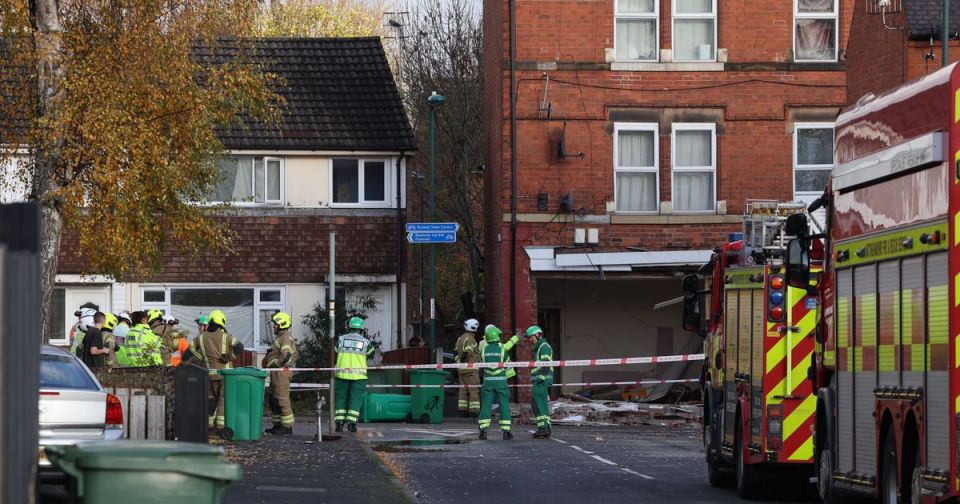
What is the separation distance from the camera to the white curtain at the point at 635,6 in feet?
108

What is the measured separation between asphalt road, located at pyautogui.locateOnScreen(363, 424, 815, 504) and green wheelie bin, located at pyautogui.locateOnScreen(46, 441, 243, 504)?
7805 millimetres

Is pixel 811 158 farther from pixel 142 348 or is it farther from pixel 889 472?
pixel 889 472

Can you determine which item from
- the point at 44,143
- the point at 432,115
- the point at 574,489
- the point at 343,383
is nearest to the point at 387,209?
the point at 432,115

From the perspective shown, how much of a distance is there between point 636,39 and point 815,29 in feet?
12.1

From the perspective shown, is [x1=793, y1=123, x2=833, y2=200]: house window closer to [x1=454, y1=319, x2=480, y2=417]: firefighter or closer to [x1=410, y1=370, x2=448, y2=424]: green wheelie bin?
[x1=454, y1=319, x2=480, y2=417]: firefighter

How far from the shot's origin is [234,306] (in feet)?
116

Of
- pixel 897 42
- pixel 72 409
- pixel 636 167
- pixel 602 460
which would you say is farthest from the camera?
pixel 636 167

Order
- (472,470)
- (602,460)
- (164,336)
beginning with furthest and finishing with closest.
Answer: (164,336) → (602,460) → (472,470)

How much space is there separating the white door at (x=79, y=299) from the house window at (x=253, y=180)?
123 inches

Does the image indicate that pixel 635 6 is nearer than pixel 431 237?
No

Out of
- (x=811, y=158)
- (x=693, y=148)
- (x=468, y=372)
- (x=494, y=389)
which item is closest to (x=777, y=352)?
(x=494, y=389)

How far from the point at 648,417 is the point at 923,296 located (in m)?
19.6

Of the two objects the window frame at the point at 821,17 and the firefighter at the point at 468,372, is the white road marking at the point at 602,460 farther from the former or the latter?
the window frame at the point at 821,17

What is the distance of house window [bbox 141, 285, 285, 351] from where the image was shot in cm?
3522
